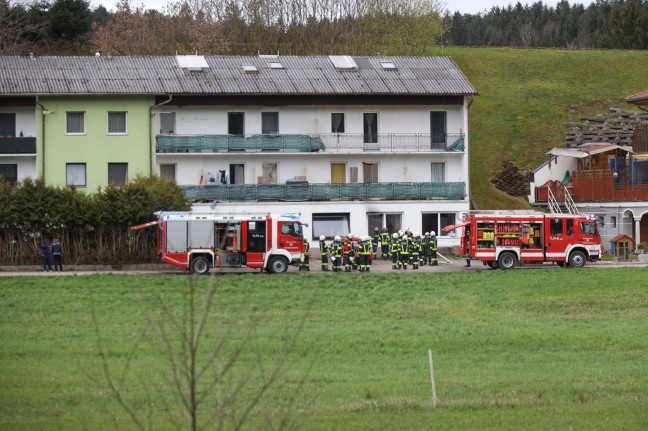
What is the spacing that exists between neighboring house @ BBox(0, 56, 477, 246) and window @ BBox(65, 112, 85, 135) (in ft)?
0.22

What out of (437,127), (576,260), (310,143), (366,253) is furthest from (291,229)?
(437,127)

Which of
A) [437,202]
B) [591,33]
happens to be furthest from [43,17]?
[591,33]

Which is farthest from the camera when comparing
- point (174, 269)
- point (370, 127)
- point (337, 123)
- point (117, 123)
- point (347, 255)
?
point (370, 127)

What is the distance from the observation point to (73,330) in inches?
1144

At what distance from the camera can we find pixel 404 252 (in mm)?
46906

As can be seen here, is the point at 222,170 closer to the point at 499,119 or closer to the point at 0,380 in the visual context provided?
the point at 499,119

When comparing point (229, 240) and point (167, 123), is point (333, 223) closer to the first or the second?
point (167, 123)

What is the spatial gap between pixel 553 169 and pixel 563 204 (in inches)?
190

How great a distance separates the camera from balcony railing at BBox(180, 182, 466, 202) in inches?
2183

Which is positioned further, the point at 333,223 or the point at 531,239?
the point at 333,223

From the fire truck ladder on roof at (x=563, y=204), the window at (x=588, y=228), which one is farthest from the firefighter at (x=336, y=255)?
the fire truck ladder on roof at (x=563, y=204)

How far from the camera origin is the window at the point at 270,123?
58.1 meters

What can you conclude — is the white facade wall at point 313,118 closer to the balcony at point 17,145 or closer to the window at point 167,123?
the window at point 167,123

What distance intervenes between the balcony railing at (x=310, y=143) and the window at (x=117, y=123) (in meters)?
1.81
